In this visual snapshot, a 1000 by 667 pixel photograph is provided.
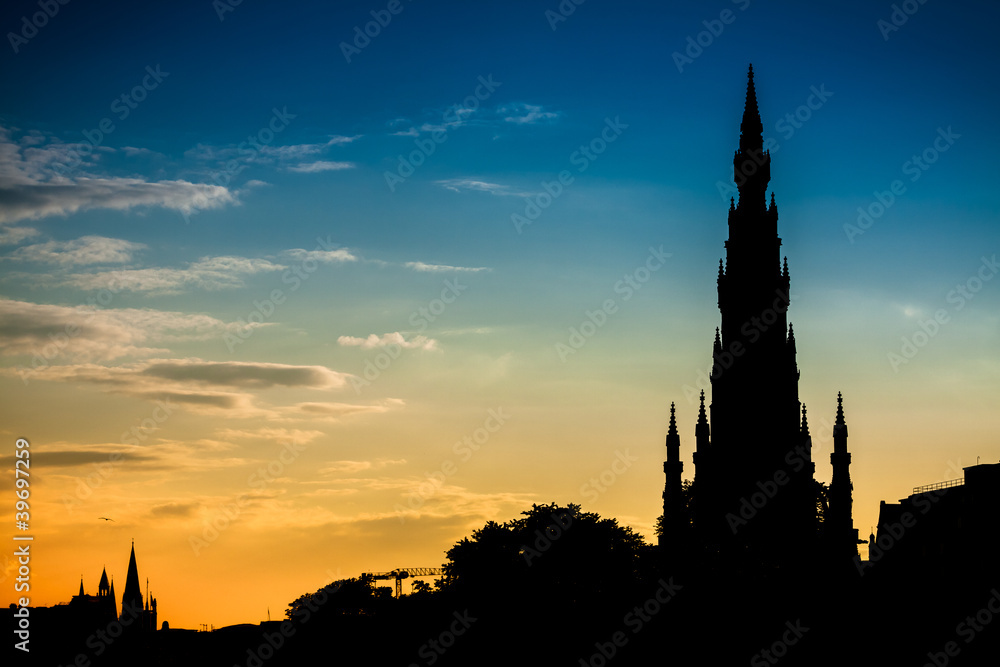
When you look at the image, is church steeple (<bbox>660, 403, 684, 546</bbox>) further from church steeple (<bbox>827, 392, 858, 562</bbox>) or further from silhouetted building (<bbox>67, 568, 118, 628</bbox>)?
silhouetted building (<bbox>67, 568, 118, 628</bbox>)

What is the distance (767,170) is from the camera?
378 ft

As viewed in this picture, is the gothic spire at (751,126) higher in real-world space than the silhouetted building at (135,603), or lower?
higher

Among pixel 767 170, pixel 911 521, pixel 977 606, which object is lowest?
pixel 977 606

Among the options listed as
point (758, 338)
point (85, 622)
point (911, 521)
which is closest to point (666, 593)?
point (911, 521)

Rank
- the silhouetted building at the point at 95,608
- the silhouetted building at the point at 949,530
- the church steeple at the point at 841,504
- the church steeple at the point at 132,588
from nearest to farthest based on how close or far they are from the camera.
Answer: the church steeple at the point at 841,504
the silhouetted building at the point at 949,530
the silhouetted building at the point at 95,608
the church steeple at the point at 132,588

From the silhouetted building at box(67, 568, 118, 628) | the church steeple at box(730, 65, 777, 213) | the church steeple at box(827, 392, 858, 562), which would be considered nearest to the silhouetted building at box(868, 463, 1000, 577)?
the church steeple at box(827, 392, 858, 562)

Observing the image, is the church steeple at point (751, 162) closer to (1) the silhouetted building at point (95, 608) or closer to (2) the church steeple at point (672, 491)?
(2) the church steeple at point (672, 491)

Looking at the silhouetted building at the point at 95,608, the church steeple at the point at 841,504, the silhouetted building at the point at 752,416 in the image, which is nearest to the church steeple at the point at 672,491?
the silhouetted building at the point at 752,416

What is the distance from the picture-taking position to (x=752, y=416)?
107625 millimetres

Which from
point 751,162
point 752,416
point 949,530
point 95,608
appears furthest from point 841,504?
point 95,608

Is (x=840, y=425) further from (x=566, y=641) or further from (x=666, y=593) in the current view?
(x=566, y=641)

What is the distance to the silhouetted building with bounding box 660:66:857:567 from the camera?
A: 98.1 meters

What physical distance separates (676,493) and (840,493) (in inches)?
1099

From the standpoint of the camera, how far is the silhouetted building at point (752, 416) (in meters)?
98.1
